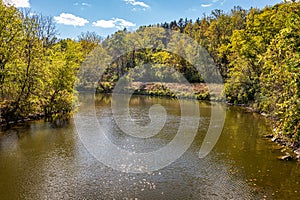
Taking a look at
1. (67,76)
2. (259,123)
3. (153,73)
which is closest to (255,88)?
(259,123)

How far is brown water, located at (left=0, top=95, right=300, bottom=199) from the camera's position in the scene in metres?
11.7

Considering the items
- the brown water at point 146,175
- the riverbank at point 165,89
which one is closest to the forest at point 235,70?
the brown water at point 146,175

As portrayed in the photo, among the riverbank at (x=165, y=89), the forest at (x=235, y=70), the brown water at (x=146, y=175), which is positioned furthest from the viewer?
the riverbank at (x=165, y=89)

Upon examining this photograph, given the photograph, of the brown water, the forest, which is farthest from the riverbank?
the brown water

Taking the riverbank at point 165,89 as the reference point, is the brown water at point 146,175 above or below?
below

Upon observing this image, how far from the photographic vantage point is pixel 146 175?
13742 mm

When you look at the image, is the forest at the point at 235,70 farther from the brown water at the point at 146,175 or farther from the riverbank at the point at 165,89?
the riverbank at the point at 165,89

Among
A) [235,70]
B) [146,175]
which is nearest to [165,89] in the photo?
[235,70]

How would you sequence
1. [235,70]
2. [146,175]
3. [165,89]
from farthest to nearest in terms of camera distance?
1. [165,89]
2. [235,70]
3. [146,175]

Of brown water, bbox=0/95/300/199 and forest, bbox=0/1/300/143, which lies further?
forest, bbox=0/1/300/143

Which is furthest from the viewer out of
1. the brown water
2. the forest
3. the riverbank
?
the riverbank

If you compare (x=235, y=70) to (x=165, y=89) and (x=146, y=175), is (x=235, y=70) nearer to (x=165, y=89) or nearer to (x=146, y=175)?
(x=165, y=89)

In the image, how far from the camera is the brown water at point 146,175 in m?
11.7

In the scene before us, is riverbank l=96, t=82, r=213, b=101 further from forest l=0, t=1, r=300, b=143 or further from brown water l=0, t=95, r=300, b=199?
brown water l=0, t=95, r=300, b=199
